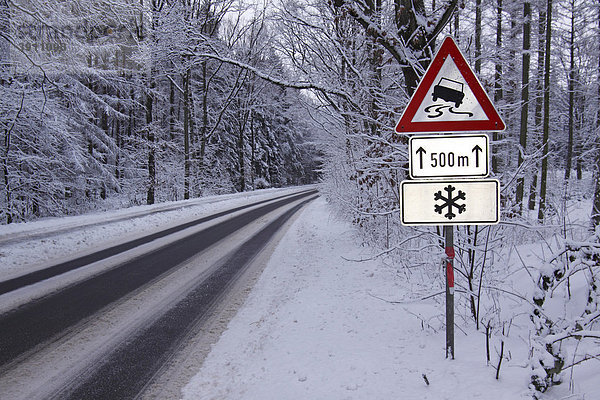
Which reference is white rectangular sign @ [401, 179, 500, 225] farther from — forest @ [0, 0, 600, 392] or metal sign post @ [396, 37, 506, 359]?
forest @ [0, 0, 600, 392]

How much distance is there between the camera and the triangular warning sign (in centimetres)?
270

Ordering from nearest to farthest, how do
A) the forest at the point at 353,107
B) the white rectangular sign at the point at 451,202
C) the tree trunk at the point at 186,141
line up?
the white rectangular sign at the point at 451,202, the forest at the point at 353,107, the tree trunk at the point at 186,141

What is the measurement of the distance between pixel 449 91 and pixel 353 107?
462cm

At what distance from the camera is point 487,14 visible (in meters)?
15.3

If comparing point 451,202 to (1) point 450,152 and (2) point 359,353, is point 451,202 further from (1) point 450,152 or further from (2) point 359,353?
(2) point 359,353

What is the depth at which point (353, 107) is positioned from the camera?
7.27 metres

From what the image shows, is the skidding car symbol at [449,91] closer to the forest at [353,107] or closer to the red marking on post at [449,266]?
the forest at [353,107]

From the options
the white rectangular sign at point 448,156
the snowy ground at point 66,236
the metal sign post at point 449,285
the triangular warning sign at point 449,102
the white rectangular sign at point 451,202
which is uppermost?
the triangular warning sign at point 449,102

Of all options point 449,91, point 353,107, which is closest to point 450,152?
point 449,91

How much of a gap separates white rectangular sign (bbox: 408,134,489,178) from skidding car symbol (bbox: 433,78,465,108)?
1.02ft

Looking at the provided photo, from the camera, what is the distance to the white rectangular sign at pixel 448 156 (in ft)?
8.71

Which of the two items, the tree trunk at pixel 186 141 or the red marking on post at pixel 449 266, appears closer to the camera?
the red marking on post at pixel 449 266

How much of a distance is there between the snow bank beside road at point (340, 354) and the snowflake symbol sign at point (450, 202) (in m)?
1.27

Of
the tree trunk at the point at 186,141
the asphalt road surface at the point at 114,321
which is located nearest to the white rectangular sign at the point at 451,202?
the asphalt road surface at the point at 114,321
